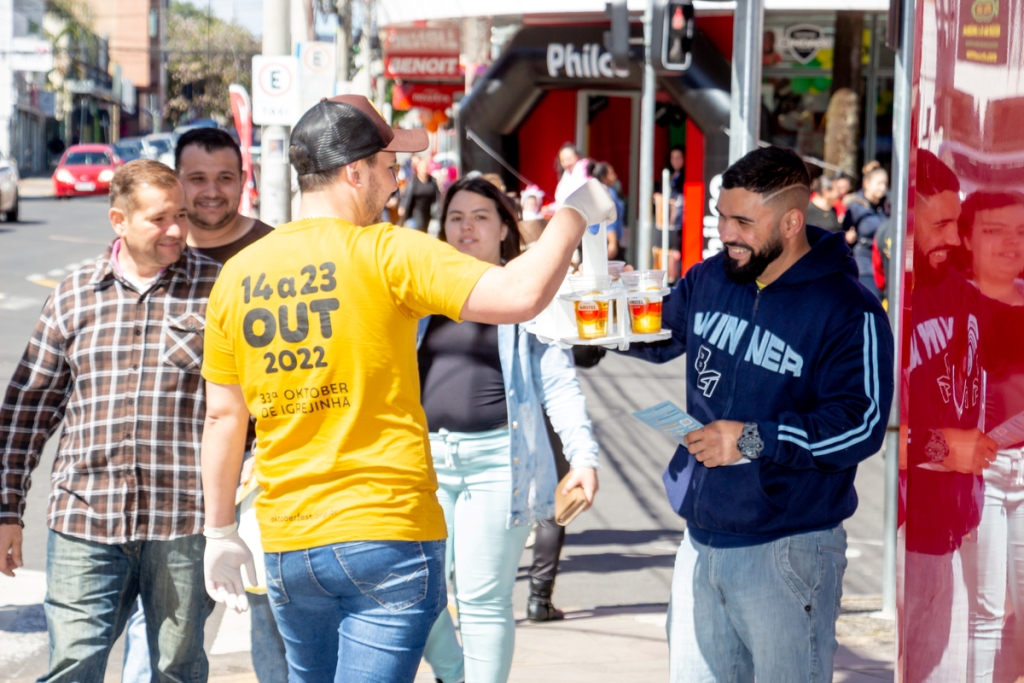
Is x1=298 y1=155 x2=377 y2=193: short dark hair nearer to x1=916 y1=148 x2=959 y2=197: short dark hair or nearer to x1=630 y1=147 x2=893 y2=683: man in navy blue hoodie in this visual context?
x1=630 y1=147 x2=893 y2=683: man in navy blue hoodie

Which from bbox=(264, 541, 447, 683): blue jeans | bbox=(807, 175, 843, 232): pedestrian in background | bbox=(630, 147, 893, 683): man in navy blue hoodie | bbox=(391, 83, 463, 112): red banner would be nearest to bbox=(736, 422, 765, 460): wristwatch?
bbox=(630, 147, 893, 683): man in navy blue hoodie

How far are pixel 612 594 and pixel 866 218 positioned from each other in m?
6.94

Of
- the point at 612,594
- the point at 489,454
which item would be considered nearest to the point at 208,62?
the point at 612,594

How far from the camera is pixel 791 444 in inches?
120

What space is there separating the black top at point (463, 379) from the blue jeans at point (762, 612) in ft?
3.24

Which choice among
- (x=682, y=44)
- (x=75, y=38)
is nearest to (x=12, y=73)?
(x=75, y=38)

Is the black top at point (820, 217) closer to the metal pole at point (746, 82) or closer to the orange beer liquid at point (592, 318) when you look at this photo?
the metal pole at point (746, 82)

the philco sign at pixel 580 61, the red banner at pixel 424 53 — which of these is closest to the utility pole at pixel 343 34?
the red banner at pixel 424 53

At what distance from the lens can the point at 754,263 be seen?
326 centimetres

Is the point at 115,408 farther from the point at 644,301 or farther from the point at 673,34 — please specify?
the point at 673,34

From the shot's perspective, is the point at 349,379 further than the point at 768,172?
No

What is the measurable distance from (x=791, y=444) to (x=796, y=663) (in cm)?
59

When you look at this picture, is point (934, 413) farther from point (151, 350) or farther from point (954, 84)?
point (151, 350)

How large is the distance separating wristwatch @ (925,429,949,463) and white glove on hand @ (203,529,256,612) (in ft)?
5.86
